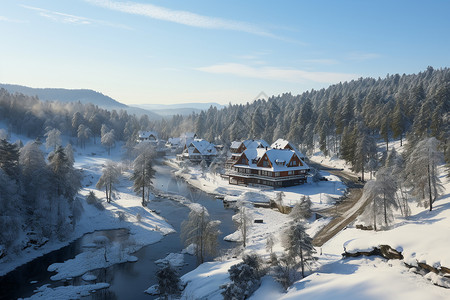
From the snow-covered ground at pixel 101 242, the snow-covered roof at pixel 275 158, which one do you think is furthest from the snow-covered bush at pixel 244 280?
the snow-covered roof at pixel 275 158

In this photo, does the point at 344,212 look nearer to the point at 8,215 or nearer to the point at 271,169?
the point at 271,169

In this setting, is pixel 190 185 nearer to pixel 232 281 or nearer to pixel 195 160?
pixel 195 160

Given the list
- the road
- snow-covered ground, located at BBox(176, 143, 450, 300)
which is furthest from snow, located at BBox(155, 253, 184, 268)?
the road

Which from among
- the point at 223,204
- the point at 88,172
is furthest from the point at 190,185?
the point at 88,172

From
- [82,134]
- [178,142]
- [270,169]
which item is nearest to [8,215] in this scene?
[270,169]

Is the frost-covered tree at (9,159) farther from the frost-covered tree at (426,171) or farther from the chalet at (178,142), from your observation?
the chalet at (178,142)
